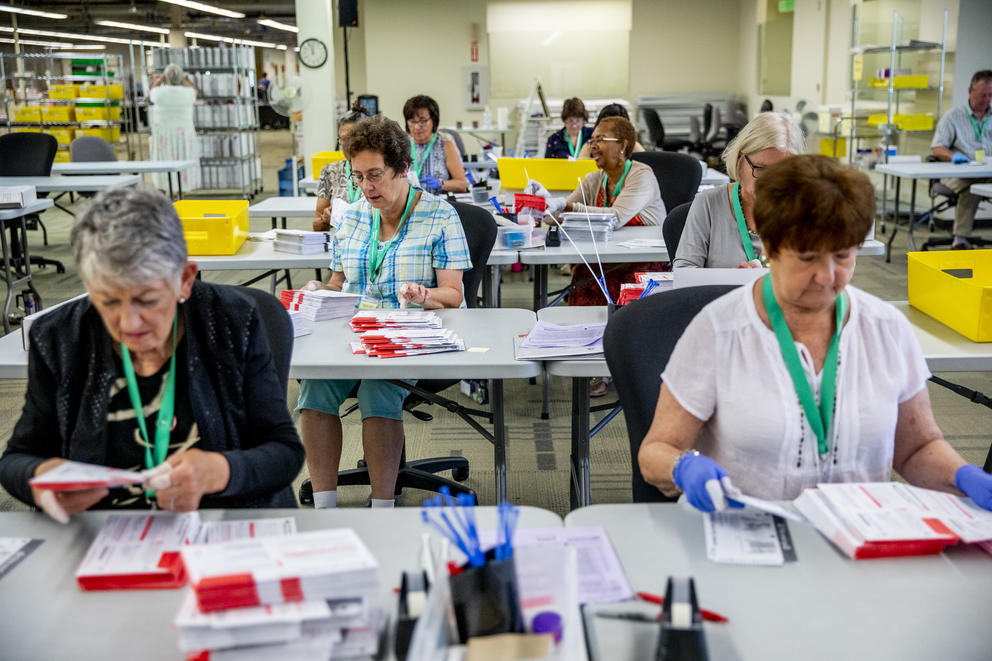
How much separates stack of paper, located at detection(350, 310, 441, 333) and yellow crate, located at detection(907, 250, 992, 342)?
1455mm

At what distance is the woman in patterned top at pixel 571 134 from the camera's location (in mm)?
7273

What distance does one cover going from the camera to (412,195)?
3098 millimetres

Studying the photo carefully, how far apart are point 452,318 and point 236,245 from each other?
154 cm

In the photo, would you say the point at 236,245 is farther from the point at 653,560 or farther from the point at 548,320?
the point at 653,560

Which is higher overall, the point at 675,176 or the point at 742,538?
the point at 675,176

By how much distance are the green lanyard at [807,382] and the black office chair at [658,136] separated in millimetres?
12066

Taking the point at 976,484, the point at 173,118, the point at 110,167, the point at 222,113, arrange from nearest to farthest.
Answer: the point at 976,484 < the point at 110,167 < the point at 173,118 < the point at 222,113

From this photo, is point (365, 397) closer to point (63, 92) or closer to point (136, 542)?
point (136, 542)

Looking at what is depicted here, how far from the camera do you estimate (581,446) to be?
9.30 ft

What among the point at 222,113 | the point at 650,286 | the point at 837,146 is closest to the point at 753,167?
the point at 650,286

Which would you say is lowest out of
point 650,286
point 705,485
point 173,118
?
point 705,485

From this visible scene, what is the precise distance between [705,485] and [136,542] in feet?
2.88

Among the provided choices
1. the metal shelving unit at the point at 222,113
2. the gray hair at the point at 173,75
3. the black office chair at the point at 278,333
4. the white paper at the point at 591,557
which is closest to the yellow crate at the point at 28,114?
the metal shelving unit at the point at 222,113

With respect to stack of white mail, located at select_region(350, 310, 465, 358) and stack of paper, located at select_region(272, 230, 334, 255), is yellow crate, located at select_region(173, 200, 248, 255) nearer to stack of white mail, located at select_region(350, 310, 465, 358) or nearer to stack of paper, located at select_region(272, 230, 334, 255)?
stack of paper, located at select_region(272, 230, 334, 255)
